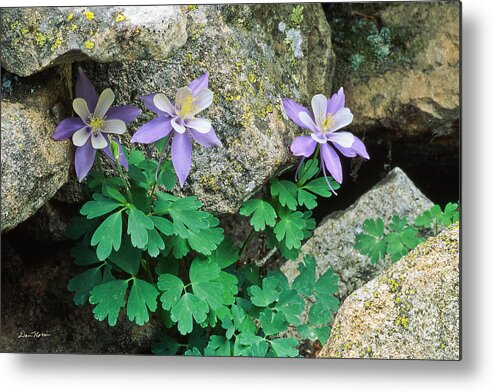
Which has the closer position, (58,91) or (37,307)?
(58,91)

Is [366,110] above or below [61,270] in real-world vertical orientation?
above

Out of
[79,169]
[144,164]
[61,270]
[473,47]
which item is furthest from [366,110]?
[61,270]

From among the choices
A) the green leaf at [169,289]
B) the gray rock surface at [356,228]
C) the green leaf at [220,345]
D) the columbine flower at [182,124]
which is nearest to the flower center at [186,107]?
the columbine flower at [182,124]

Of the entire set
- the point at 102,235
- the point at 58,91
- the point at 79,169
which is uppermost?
the point at 58,91

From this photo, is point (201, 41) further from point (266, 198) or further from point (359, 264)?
point (359, 264)

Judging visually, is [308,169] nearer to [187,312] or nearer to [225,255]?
[225,255]

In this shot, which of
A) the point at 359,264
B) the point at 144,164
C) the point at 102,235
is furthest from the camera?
the point at 359,264

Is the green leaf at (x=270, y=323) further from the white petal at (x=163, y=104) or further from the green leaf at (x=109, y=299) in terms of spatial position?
the white petal at (x=163, y=104)
